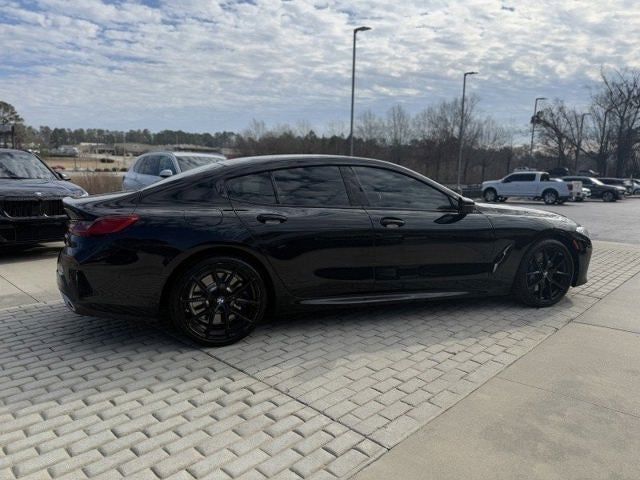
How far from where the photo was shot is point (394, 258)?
15.0 feet

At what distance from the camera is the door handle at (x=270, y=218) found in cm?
413

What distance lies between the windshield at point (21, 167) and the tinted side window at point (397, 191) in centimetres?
631

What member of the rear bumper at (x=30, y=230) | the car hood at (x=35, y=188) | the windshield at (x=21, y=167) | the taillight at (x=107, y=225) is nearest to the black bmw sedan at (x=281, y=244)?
the taillight at (x=107, y=225)

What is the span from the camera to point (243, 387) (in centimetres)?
342

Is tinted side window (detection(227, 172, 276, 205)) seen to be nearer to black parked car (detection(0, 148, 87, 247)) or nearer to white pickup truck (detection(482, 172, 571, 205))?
black parked car (detection(0, 148, 87, 247))

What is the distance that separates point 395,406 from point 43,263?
6139 millimetres

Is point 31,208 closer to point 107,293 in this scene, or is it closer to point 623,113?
point 107,293

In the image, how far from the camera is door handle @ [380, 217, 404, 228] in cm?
452

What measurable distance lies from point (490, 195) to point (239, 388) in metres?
28.6

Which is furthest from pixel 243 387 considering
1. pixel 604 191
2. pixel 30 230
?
pixel 604 191

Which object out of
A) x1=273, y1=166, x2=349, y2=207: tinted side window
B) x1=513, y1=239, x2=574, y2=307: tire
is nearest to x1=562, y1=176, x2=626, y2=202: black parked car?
x1=513, y1=239, x2=574, y2=307: tire

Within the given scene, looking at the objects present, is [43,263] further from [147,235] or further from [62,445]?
[62,445]

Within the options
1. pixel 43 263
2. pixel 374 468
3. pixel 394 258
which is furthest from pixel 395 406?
pixel 43 263

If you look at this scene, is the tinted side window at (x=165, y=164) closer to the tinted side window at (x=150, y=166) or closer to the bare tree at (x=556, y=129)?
the tinted side window at (x=150, y=166)
